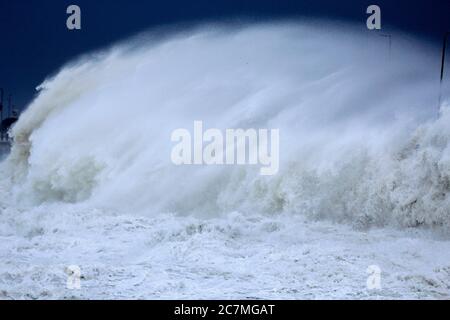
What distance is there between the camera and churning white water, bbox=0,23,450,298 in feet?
11.7

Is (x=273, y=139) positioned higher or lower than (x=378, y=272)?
higher

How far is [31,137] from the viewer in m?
3.75

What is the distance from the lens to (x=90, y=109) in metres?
3.68

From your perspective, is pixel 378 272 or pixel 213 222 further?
pixel 213 222

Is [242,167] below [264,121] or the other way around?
→ below

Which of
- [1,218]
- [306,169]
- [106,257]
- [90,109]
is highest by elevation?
[90,109]

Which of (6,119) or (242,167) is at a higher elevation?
(6,119)

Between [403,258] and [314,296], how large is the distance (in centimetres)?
61

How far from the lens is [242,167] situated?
362 cm

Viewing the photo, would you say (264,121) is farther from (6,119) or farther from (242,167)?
(6,119)

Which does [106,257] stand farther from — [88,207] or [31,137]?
[31,137]

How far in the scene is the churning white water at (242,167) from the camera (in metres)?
3.57

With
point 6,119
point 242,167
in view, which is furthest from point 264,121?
point 6,119

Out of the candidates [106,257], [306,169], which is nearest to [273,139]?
[306,169]
